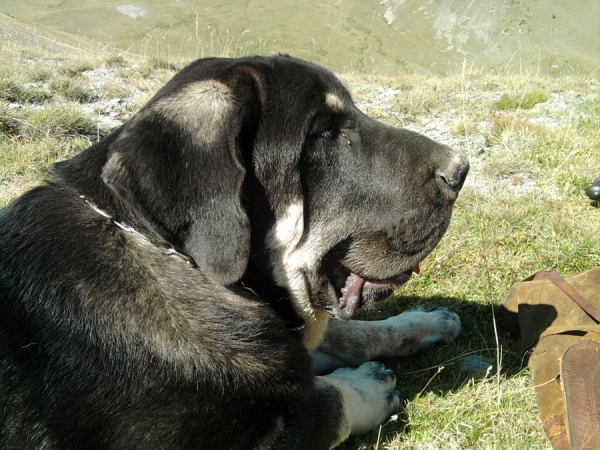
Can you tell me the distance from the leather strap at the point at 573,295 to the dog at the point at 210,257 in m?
0.99

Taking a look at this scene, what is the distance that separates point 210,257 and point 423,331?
74.9 inches

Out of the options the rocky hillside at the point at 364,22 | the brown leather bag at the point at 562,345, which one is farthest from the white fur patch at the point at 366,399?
the rocky hillside at the point at 364,22

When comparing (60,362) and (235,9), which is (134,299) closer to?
(60,362)

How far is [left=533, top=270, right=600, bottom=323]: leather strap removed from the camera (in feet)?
9.69

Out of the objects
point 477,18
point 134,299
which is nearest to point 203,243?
point 134,299

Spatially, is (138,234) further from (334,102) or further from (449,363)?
(449,363)

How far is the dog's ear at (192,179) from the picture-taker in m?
2.09

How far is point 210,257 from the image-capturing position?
2156 millimetres

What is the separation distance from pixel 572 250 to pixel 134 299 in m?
3.42

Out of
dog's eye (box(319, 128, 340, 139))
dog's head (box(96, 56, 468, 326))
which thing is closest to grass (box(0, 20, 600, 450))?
dog's head (box(96, 56, 468, 326))

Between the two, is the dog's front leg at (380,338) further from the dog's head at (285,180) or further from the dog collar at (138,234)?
the dog collar at (138,234)

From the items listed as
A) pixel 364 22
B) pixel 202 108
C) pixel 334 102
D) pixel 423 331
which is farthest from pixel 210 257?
pixel 364 22

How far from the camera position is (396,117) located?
7.26 metres

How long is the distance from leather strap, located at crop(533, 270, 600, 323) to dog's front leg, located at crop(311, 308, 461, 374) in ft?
2.27
